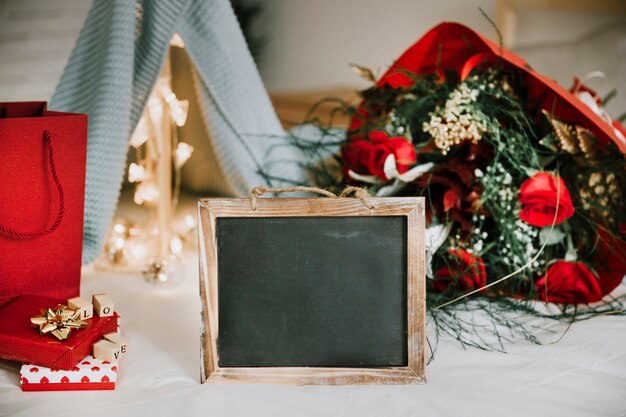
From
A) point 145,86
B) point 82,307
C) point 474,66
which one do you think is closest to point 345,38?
point 474,66

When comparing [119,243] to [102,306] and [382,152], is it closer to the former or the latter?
[102,306]

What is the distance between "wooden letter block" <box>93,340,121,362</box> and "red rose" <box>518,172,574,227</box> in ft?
2.01

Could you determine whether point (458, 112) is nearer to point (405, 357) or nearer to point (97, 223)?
point (405, 357)

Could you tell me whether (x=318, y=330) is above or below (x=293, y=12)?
below

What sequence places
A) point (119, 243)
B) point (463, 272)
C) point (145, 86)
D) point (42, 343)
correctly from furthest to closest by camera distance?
point (119, 243) < point (145, 86) < point (463, 272) < point (42, 343)

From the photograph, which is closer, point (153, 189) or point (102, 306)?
point (102, 306)

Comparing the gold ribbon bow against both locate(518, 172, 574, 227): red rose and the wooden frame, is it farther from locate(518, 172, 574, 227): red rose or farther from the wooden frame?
locate(518, 172, 574, 227): red rose

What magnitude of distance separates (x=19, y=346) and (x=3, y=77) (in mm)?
758

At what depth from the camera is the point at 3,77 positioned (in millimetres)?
1192

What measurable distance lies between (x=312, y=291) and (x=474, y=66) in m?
0.57

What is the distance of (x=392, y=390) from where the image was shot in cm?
66

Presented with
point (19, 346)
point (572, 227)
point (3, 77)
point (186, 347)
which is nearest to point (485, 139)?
point (572, 227)

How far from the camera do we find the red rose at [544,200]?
33.3 inches

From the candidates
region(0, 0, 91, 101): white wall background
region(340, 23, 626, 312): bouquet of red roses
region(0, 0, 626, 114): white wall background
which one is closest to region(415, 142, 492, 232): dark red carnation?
region(340, 23, 626, 312): bouquet of red roses
